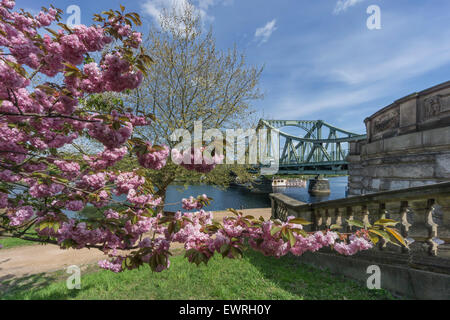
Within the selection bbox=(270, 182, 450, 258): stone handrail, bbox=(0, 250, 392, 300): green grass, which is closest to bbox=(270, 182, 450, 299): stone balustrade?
bbox=(270, 182, 450, 258): stone handrail

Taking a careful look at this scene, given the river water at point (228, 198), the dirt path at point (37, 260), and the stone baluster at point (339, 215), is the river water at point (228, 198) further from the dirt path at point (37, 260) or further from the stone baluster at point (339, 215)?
the stone baluster at point (339, 215)

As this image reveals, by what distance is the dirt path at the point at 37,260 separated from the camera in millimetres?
5434

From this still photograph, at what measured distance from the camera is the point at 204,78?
8836 mm

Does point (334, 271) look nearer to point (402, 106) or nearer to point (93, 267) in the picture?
point (402, 106)

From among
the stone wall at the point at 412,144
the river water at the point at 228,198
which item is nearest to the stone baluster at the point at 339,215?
the stone wall at the point at 412,144

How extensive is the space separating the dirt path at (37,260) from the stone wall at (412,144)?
29.4 ft

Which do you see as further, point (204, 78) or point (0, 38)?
point (204, 78)

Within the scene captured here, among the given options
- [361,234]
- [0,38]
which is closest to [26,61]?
[0,38]

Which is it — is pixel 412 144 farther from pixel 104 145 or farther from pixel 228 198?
pixel 228 198

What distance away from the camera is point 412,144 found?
208 inches

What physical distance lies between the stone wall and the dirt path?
897cm

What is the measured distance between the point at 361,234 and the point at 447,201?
5.12 feet

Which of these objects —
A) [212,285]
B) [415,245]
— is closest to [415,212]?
[415,245]
